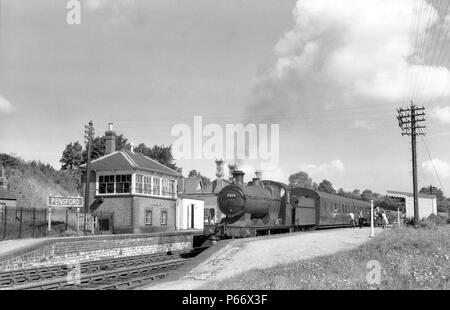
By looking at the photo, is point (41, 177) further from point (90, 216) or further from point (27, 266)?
point (27, 266)

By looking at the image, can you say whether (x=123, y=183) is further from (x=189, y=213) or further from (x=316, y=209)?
(x=316, y=209)

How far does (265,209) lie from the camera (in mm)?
24484

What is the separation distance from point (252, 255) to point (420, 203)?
5247 cm

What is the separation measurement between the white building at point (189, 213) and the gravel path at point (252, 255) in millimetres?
26776

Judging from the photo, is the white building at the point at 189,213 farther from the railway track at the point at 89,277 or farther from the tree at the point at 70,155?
the tree at the point at 70,155

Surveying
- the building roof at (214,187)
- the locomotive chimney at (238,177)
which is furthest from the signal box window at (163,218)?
the building roof at (214,187)

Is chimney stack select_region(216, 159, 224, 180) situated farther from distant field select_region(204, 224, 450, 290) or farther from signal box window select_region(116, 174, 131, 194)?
distant field select_region(204, 224, 450, 290)

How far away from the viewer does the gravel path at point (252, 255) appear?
14039mm

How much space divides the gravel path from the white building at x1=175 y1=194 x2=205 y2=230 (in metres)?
26.8

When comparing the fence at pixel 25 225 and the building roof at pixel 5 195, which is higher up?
the building roof at pixel 5 195

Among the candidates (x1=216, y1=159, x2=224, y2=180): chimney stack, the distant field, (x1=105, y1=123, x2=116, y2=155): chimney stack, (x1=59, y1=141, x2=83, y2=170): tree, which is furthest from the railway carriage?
(x1=59, y1=141, x2=83, y2=170): tree

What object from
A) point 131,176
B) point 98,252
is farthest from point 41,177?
point 98,252

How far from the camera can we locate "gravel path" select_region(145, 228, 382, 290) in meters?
14.0
